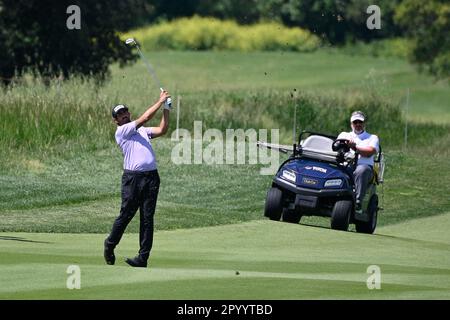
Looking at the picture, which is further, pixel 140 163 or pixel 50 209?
pixel 50 209

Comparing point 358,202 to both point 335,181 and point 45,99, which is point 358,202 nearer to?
point 335,181

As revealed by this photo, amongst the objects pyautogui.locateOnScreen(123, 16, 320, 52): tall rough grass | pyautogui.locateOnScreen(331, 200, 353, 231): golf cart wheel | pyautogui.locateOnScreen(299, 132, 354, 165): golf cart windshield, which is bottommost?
pyautogui.locateOnScreen(123, 16, 320, 52): tall rough grass

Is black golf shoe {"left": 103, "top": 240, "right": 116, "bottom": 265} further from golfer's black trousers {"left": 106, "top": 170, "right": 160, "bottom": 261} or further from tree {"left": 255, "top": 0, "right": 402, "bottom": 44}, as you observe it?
tree {"left": 255, "top": 0, "right": 402, "bottom": 44}

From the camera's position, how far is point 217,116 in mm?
39000

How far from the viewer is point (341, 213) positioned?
21406 mm

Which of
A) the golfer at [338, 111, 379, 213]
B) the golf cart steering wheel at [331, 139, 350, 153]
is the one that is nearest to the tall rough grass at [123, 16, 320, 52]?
the golfer at [338, 111, 379, 213]

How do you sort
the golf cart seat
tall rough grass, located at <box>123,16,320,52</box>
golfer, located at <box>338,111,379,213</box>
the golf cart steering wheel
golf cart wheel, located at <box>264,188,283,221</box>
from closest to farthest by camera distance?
the golf cart steering wheel → golfer, located at <box>338,111,379,213</box> → the golf cart seat → golf cart wheel, located at <box>264,188,283,221</box> → tall rough grass, located at <box>123,16,320,52</box>

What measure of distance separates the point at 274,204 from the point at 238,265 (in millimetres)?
5584

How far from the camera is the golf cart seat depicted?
21.6 meters

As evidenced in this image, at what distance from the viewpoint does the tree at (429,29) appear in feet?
247

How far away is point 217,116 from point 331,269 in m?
22.9

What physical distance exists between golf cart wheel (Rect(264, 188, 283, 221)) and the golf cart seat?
28.2 inches

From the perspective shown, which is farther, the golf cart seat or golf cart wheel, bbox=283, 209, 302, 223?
golf cart wheel, bbox=283, 209, 302, 223
